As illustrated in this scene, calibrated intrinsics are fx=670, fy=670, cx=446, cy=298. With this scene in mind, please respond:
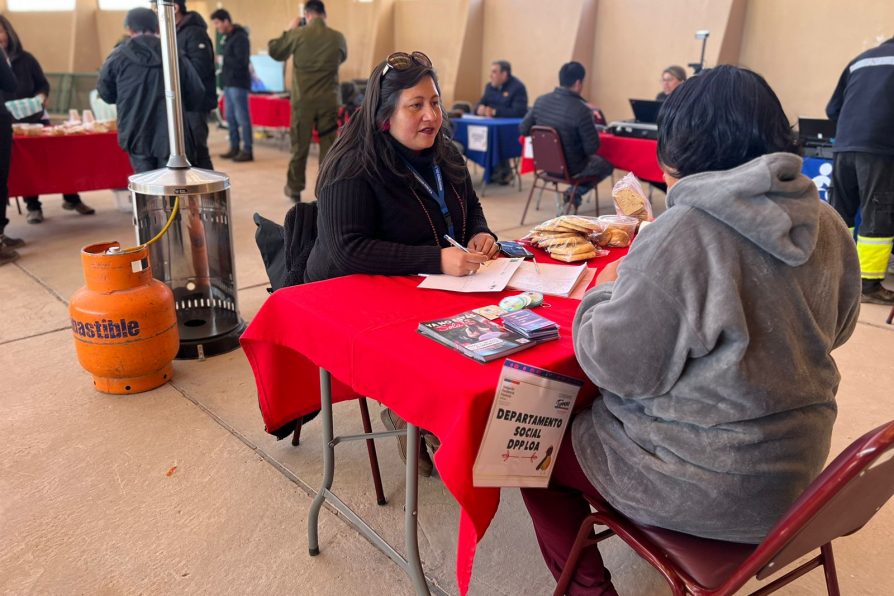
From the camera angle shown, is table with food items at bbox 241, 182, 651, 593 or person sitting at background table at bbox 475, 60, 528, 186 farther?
person sitting at background table at bbox 475, 60, 528, 186

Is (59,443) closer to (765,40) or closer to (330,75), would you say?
(330,75)

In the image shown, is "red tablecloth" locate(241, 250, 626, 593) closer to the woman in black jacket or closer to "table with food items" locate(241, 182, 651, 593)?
"table with food items" locate(241, 182, 651, 593)

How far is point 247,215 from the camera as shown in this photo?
5699mm

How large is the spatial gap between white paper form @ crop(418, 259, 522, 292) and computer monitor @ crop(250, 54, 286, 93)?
32.7 ft

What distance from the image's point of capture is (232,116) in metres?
8.54

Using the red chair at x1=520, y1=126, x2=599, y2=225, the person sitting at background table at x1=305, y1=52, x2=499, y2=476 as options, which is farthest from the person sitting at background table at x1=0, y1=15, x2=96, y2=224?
the person sitting at background table at x1=305, y1=52, x2=499, y2=476

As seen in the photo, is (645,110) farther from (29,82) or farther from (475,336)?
(29,82)

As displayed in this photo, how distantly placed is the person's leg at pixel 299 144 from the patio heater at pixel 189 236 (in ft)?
10.0

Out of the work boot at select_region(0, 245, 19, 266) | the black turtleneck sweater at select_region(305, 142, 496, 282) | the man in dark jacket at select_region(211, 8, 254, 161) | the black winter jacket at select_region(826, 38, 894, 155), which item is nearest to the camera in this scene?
the black turtleneck sweater at select_region(305, 142, 496, 282)

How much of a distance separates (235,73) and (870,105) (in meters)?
7.02

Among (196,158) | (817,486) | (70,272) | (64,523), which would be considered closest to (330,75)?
(196,158)

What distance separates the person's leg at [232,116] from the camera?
8.33 metres

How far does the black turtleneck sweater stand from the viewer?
72.1 inches

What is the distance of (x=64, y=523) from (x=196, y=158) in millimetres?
3142
